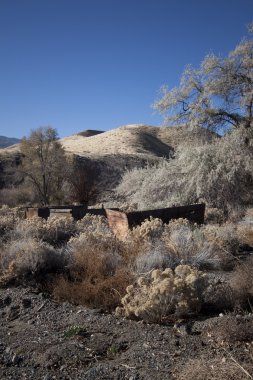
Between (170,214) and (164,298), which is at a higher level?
(170,214)

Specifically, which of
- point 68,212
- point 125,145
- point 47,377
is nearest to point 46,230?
point 68,212

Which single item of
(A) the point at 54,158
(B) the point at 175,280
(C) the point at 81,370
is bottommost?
(C) the point at 81,370

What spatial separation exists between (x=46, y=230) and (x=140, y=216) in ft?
7.81

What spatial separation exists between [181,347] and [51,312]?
2.47m

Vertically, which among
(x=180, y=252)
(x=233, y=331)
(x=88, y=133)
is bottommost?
(x=233, y=331)

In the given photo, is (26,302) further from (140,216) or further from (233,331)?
(140,216)

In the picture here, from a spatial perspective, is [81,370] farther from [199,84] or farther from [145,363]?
[199,84]

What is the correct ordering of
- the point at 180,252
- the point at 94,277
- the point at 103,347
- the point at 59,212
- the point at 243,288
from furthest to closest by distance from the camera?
the point at 59,212, the point at 180,252, the point at 94,277, the point at 243,288, the point at 103,347

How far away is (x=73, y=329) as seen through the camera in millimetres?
5895

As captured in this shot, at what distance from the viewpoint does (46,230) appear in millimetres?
11234

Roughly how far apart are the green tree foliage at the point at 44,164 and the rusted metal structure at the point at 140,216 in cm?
2428

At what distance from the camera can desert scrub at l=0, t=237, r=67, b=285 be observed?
844 centimetres

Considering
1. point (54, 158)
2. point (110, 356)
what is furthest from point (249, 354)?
point (54, 158)

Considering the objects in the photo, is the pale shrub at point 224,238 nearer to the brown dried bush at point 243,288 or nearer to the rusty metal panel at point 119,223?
the rusty metal panel at point 119,223
